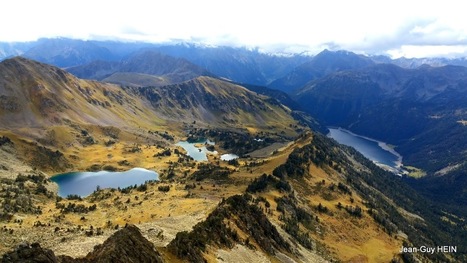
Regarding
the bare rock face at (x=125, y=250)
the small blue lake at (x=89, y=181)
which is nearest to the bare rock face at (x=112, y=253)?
the bare rock face at (x=125, y=250)

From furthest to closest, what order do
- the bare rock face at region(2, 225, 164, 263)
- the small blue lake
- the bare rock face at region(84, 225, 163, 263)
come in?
the small blue lake
the bare rock face at region(84, 225, 163, 263)
the bare rock face at region(2, 225, 164, 263)

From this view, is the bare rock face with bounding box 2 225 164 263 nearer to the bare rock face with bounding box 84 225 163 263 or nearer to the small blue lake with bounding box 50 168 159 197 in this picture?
the bare rock face with bounding box 84 225 163 263

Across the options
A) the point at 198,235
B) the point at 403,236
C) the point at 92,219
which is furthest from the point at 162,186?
the point at 403,236

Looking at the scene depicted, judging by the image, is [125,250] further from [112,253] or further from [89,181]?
[89,181]

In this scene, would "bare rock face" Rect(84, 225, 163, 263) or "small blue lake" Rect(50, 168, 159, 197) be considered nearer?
"bare rock face" Rect(84, 225, 163, 263)

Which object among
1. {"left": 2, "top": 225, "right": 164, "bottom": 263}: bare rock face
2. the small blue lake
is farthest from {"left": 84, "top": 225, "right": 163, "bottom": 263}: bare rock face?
the small blue lake

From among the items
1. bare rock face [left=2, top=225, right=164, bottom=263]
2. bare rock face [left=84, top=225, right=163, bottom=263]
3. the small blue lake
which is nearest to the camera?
bare rock face [left=2, top=225, right=164, bottom=263]

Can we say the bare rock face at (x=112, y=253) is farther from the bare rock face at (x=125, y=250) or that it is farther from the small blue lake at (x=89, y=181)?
the small blue lake at (x=89, y=181)

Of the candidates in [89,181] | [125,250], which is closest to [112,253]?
[125,250]

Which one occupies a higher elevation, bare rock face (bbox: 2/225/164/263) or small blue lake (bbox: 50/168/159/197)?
bare rock face (bbox: 2/225/164/263)
